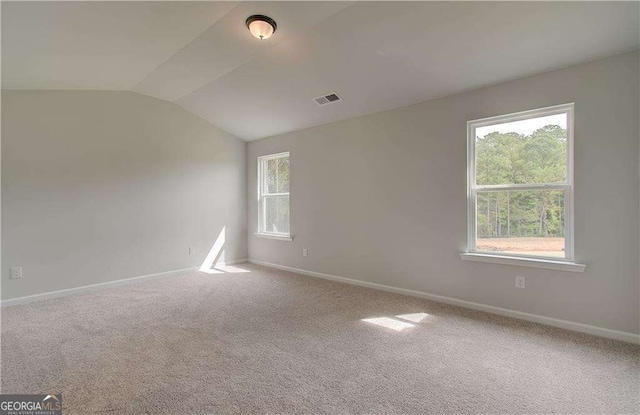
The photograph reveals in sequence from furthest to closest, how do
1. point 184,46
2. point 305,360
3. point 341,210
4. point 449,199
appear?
point 341,210 < point 449,199 < point 184,46 < point 305,360

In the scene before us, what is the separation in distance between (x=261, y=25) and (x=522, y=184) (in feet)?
9.54

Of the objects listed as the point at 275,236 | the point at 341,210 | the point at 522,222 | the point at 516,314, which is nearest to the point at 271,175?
the point at 275,236

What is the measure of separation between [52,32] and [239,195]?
353 cm

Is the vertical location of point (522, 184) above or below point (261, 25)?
below

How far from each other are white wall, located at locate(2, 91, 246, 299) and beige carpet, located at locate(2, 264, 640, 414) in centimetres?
78

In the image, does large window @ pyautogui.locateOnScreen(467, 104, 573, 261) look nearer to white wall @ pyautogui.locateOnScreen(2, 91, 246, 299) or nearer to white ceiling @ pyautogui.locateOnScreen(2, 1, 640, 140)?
white ceiling @ pyautogui.locateOnScreen(2, 1, 640, 140)

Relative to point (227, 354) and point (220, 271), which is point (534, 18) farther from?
point (220, 271)

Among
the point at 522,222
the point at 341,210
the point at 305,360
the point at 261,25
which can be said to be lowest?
the point at 305,360

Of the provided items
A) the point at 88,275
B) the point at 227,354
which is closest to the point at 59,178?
the point at 88,275

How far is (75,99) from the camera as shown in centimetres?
385

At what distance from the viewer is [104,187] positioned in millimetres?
4113

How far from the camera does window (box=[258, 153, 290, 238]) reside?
529cm

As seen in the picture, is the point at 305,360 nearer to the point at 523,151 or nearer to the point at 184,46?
the point at 523,151

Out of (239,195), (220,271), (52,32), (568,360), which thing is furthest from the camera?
(239,195)
